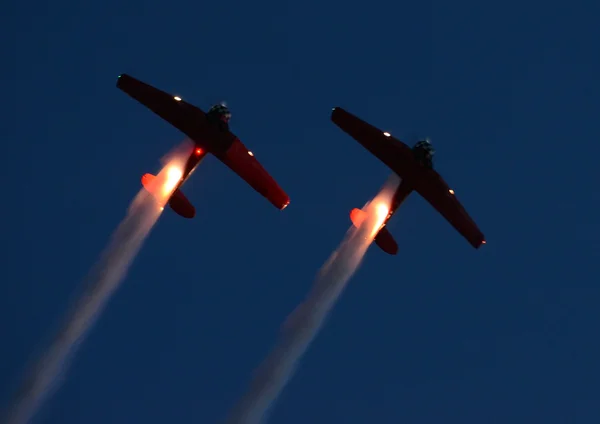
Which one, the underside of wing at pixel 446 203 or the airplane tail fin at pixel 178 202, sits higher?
the underside of wing at pixel 446 203

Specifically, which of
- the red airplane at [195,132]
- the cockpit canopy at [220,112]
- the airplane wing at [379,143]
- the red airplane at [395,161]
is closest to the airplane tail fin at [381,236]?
the red airplane at [395,161]

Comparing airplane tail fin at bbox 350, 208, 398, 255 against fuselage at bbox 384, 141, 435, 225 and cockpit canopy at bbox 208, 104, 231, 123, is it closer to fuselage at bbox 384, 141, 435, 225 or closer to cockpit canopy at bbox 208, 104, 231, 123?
fuselage at bbox 384, 141, 435, 225

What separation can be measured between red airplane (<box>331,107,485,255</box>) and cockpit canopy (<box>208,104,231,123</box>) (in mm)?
8290

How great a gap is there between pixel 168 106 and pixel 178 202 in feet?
24.2

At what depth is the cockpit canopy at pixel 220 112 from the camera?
79.9 meters

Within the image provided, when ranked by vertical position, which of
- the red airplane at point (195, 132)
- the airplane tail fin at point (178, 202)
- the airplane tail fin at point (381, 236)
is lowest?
the airplane tail fin at point (178, 202)

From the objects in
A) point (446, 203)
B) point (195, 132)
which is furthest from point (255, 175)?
point (446, 203)

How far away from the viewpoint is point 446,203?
8406 centimetres

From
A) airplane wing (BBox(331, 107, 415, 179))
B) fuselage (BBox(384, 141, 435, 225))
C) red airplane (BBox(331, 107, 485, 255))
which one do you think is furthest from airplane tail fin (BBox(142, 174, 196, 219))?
fuselage (BBox(384, 141, 435, 225))

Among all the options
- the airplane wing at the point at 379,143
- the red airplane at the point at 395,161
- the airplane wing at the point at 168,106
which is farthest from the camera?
the airplane wing at the point at 379,143

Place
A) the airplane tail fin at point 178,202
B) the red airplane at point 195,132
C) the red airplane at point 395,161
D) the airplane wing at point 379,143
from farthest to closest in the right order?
the airplane wing at point 379,143
the red airplane at point 395,161
the red airplane at point 195,132
the airplane tail fin at point 178,202

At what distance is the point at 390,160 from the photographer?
82.1 m

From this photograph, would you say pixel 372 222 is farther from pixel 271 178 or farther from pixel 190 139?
pixel 190 139

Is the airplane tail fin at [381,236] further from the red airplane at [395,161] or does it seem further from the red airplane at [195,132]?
the red airplane at [195,132]
